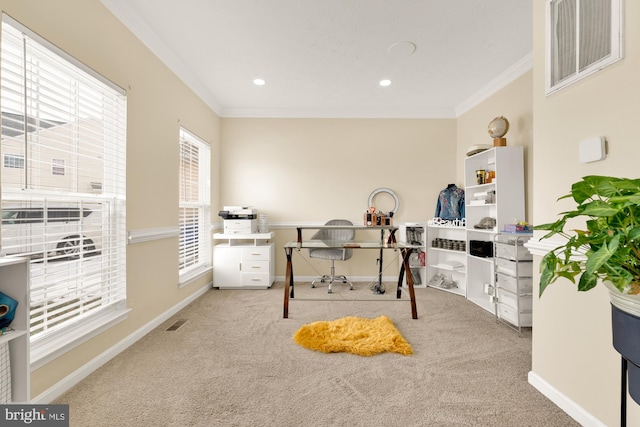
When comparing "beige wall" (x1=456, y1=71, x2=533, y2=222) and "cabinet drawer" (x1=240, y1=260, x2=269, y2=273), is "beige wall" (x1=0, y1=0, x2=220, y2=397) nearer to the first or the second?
"cabinet drawer" (x1=240, y1=260, x2=269, y2=273)

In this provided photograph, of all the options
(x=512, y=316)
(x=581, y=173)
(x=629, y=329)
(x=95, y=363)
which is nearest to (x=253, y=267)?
(x=95, y=363)

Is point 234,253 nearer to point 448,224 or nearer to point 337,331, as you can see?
point 337,331

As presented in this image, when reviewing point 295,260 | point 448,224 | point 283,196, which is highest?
point 283,196

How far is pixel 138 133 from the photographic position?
7.85 ft

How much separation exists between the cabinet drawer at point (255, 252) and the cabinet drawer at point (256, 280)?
0.24 meters

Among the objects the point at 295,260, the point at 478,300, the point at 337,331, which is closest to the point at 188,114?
the point at 295,260

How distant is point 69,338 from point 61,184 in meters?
0.98

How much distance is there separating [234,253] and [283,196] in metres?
1.16

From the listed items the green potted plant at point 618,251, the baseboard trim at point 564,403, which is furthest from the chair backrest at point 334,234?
the green potted plant at point 618,251

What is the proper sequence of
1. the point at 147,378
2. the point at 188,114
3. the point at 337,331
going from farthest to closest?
the point at 188,114 → the point at 337,331 → the point at 147,378

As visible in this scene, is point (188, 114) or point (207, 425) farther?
point (188, 114)

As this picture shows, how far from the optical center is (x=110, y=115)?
84.4 inches

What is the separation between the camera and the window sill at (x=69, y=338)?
155 centimetres

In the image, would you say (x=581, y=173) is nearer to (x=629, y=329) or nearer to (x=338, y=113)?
(x=629, y=329)
